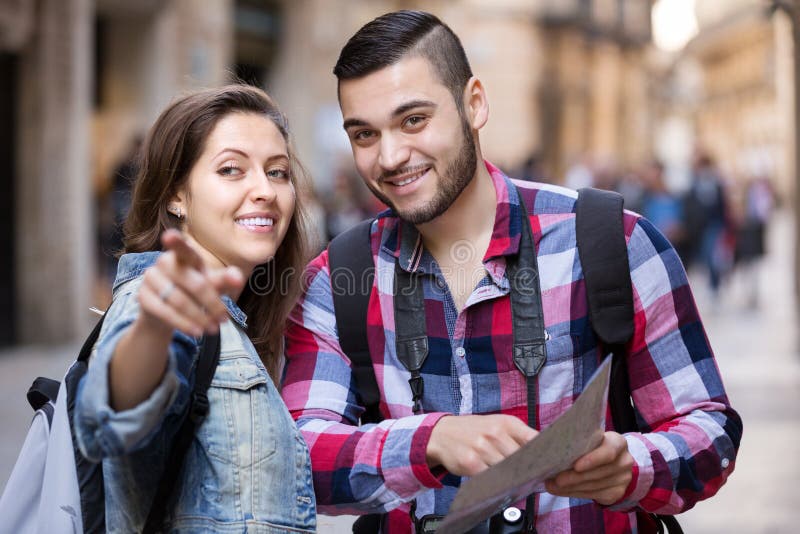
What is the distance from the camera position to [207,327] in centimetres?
168

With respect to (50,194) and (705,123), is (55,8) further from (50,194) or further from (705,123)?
(705,123)

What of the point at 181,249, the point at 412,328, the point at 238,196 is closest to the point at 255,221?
the point at 238,196

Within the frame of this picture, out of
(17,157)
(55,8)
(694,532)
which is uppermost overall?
(55,8)

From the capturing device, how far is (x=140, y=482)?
2037 mm

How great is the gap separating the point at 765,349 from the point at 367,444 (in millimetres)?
8613

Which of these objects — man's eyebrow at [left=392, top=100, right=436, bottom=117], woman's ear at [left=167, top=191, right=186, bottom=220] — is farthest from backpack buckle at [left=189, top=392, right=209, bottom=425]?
man's eyebrow at [left=392, top=100, right=436, bottom=117]

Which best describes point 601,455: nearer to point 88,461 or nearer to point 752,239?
point 88,461

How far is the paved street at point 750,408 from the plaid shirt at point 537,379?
0.44m

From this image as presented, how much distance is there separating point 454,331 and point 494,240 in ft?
0.77

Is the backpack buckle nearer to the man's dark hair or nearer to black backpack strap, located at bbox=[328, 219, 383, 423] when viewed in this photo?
black backpack strap, located at bbox=[328, 219, 383, 423]

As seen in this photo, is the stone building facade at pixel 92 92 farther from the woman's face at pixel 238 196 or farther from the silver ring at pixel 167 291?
the silver ring at pixel 167 291

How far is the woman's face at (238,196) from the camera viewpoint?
2.34m

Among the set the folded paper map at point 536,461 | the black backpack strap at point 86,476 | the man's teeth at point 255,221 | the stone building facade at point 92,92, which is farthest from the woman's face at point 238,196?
the stone building facade at point 92,92

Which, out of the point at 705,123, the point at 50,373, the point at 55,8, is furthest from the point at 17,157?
the point at 705,123
